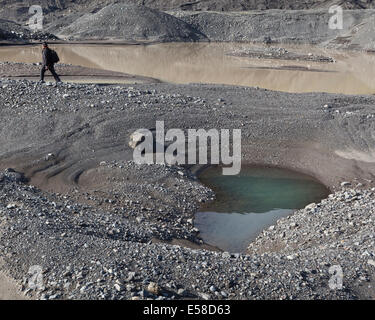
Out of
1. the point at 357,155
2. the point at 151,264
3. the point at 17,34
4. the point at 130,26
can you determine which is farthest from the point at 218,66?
the point at 151,264

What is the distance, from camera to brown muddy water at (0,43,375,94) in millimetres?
29391

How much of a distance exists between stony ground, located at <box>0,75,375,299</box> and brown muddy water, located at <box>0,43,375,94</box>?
9.49 meters

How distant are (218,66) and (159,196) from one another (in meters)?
24.4

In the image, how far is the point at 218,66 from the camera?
115ft

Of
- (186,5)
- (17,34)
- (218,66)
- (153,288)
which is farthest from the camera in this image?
(186,5)

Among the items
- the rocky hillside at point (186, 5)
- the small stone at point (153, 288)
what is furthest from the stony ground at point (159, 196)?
the rocky hillside at point (186, 5)

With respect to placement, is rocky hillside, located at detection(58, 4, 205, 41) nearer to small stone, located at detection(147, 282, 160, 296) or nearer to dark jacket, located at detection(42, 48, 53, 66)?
dark jacket, located at detection(42, 48, 53, 66)

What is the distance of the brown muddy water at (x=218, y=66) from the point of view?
2939cm

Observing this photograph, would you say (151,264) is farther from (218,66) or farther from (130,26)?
(130,26)

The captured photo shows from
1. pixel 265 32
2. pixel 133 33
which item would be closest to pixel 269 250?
pixel 133 33

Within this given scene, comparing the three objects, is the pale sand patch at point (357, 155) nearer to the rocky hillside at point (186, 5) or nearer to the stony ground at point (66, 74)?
the stony ground at point (66, 74)

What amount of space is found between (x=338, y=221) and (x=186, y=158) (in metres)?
5.81
